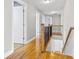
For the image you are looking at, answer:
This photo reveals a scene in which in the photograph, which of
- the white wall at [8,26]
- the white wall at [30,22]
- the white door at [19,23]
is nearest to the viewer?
the white wall at [8,26]

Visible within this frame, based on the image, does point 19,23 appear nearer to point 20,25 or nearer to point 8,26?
point 20,25

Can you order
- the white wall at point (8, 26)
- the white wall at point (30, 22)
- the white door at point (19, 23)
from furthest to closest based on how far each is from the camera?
the white wall at point (30, 22), the white door at point (19, 23), the white wall at point (8, 26)

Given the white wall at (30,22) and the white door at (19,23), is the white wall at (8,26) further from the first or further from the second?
the white wall at (30,22)

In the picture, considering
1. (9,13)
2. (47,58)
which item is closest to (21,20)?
(9,13)

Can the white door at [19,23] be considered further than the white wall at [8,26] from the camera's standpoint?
Yes

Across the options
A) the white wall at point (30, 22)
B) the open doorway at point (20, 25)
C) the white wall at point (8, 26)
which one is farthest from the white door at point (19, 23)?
the white wall at point (8, 26)

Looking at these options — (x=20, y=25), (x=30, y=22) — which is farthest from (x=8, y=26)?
(x=30, y=22)

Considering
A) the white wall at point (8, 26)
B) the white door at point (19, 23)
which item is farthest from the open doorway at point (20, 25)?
the white wall at point (8, 26)

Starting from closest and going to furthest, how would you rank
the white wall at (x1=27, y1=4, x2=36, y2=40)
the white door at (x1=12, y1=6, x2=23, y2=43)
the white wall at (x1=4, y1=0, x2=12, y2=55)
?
the white wall at (x1=4, y1=0, x2=12, y2=55) < the white door at (x1=12, y1=6, x2=23, y2=43) < the white wall at (x1=27, y1=4, x2=36, y2=40)

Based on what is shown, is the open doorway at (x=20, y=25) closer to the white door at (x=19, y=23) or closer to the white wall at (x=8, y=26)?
the white door at (x=19, y=23)

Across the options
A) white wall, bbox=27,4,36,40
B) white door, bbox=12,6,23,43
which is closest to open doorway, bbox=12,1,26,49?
white door, bbox=12,6,23,43

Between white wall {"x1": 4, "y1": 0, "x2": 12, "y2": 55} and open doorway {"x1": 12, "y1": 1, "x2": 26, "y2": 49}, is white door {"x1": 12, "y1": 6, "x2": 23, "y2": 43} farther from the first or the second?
white wall {"x1": 4, "y1": 0, "x2": 12, "y2": 55}
